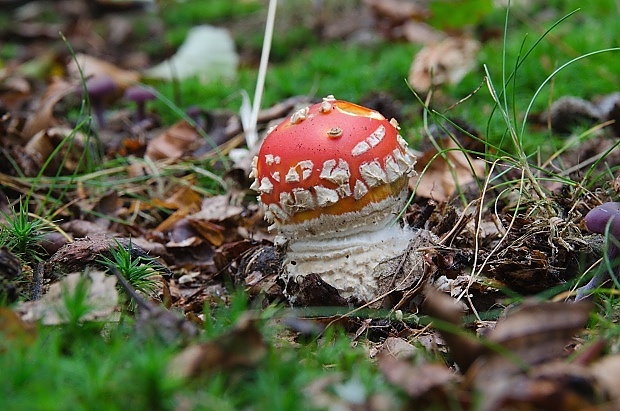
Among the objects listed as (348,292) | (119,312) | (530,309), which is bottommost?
(348,292)

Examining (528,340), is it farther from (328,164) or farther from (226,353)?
(328,164)

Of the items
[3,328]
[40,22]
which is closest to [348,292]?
[3,328]

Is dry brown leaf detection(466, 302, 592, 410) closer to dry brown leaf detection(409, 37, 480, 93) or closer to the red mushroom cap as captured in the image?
the red mushroom cap

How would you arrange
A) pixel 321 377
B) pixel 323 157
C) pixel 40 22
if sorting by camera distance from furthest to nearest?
pixel 40 22 → pixel 323 157 → pixel 321 377

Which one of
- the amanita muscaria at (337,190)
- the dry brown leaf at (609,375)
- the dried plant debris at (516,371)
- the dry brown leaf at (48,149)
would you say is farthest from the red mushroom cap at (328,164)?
the dry brown leaf at (48,149)

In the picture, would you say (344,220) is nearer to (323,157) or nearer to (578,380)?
(323,157)

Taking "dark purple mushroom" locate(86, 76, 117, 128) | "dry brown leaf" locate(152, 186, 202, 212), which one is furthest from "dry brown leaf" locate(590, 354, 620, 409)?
"dark purple mushroom" locate(86, 76, 117, 128)

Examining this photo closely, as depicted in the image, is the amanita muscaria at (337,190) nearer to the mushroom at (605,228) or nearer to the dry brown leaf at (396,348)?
the dry brown leaf at (396,348)

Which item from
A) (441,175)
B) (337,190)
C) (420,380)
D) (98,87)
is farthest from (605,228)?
(98,87)
